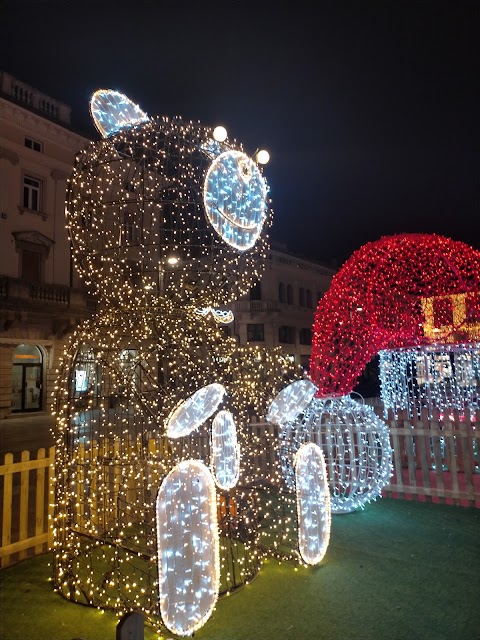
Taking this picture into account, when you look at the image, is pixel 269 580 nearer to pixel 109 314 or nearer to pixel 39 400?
pixel 109 314

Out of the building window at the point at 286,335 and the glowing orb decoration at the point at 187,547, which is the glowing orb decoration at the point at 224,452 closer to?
the glowing orb decoration at the point at 187,547

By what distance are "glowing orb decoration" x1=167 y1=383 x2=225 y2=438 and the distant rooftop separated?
62.5 feet

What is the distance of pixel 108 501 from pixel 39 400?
1657 cm

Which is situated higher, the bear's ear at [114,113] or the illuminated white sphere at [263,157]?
the bear's ear at [114,113]

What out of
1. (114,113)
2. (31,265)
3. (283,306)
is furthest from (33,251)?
(283,306)

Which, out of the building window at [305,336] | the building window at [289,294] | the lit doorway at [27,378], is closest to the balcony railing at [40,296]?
the lit doorway at [27,378]

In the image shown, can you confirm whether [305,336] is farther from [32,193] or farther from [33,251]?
[32,193]

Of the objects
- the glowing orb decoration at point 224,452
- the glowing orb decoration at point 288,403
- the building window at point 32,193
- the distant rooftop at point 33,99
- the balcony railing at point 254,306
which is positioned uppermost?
the distant rooftop at point 33,99

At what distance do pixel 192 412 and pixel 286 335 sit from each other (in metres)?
31.0

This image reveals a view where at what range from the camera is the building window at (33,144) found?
19344 millimetres

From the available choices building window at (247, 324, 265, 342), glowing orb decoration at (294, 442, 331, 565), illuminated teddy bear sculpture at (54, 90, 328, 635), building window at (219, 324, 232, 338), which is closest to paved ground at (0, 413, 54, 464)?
building window at (219, 324, 232, 338)

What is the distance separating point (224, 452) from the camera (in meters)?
3.81

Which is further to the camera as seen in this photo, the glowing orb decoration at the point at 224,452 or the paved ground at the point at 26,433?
the paved ground at the point at 26,433

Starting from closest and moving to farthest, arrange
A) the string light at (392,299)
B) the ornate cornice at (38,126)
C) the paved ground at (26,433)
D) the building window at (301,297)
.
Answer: the string light at (392,299), the paved ground at (26,433), the ornate cornice at (38,126), the building window at (301,297)
